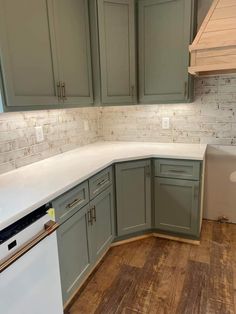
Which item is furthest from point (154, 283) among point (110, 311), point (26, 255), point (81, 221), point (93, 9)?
point (93, 9)

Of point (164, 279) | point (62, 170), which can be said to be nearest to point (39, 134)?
point (62, 170)

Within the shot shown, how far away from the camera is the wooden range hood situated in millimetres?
1803

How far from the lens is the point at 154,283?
1.93 metres

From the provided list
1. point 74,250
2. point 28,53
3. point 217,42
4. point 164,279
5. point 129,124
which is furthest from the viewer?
point 129,124

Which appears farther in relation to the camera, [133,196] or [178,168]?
[133,196]

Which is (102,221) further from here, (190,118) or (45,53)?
(190,118)

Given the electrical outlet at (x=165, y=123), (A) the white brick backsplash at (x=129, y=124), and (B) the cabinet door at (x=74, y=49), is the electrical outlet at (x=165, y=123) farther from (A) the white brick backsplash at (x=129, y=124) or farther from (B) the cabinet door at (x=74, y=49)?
(B) the cabinet door at (x=74, y=49)

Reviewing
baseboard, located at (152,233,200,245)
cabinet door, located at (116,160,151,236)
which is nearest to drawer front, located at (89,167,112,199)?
cabinet door, located at (116,160,151,236)

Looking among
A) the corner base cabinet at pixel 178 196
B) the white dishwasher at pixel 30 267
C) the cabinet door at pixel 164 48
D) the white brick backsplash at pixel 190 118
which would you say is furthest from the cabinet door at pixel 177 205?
the white dishwasher at pixel 30 267

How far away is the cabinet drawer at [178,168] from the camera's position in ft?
7.26

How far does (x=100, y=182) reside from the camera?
1.99 m

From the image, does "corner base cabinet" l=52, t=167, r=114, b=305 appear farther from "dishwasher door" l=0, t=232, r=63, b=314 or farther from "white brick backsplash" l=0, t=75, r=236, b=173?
"white brick backsplash" l=0, t=75, r=236, b=173

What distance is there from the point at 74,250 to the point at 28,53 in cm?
136

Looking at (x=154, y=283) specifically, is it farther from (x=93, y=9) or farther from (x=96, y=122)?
(x=93, y=9)
